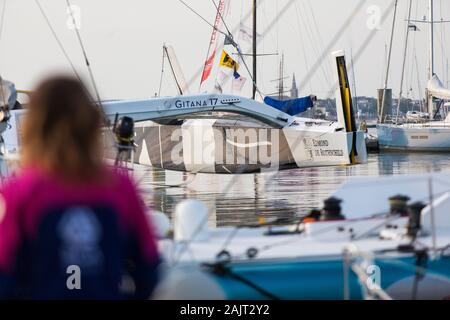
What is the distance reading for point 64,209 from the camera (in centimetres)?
239

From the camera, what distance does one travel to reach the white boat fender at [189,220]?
464 centimetres

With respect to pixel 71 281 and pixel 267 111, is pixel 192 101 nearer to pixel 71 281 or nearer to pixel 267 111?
pixel 267 111

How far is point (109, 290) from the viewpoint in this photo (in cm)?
249

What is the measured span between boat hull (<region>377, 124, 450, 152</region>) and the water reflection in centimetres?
919

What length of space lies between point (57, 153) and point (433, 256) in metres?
3.13

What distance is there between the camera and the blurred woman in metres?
2.33

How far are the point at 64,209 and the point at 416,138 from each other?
32.8m

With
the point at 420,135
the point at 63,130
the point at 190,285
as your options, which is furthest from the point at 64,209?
the point at 420,135

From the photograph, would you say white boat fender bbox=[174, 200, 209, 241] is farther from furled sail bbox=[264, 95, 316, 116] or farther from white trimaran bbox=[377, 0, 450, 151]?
white trimaran bbox=[377, 0, 450, 151]

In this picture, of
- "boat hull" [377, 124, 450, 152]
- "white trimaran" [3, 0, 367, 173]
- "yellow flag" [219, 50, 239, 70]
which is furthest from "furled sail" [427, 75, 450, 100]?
"white trimaran" [3, 0, 367, 173]

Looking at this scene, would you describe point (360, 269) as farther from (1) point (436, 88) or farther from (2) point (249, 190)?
(1) point (436, 88)

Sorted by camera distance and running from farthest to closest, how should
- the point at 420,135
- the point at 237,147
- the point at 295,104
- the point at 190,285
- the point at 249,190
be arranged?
1. the point at 420,135
2. the point at 295,104
3. the point at 237,147
4. the point at 249,190
5. the point at 190,285
